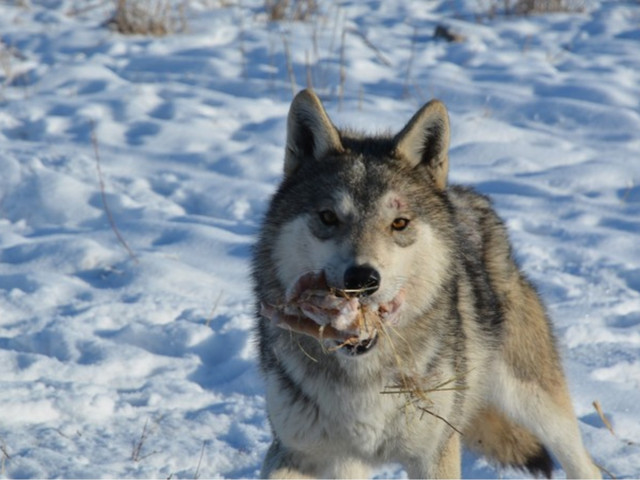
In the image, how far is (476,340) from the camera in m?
3.71

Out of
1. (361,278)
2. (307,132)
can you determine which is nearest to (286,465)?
(361,278)

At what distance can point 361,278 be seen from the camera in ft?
9.21

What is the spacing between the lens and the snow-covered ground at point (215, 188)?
4.25 m

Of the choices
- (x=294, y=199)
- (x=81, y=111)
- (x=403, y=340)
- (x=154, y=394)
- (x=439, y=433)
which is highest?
(x=294, y=199)

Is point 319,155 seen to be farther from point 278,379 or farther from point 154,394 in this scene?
point 154,394

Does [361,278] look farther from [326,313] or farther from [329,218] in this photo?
[329,218]

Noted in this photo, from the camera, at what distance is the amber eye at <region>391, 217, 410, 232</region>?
3109 mm

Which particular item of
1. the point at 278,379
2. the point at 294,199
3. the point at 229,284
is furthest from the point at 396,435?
the point at 229,284

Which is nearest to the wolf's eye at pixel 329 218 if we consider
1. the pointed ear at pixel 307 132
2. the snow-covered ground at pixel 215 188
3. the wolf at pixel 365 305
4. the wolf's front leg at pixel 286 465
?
the wolf at pixel 365 305

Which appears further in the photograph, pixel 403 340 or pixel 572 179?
pixel 572 179

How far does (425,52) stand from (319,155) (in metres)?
6.83

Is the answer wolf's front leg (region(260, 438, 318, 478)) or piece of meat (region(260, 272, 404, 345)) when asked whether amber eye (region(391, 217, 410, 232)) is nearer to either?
piece of meat (region(260, 272, 404, 345))

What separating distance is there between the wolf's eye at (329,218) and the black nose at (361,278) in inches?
11.4

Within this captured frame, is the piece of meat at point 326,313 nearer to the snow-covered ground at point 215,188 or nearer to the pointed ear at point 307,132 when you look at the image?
the pointed ear at point 307,132
